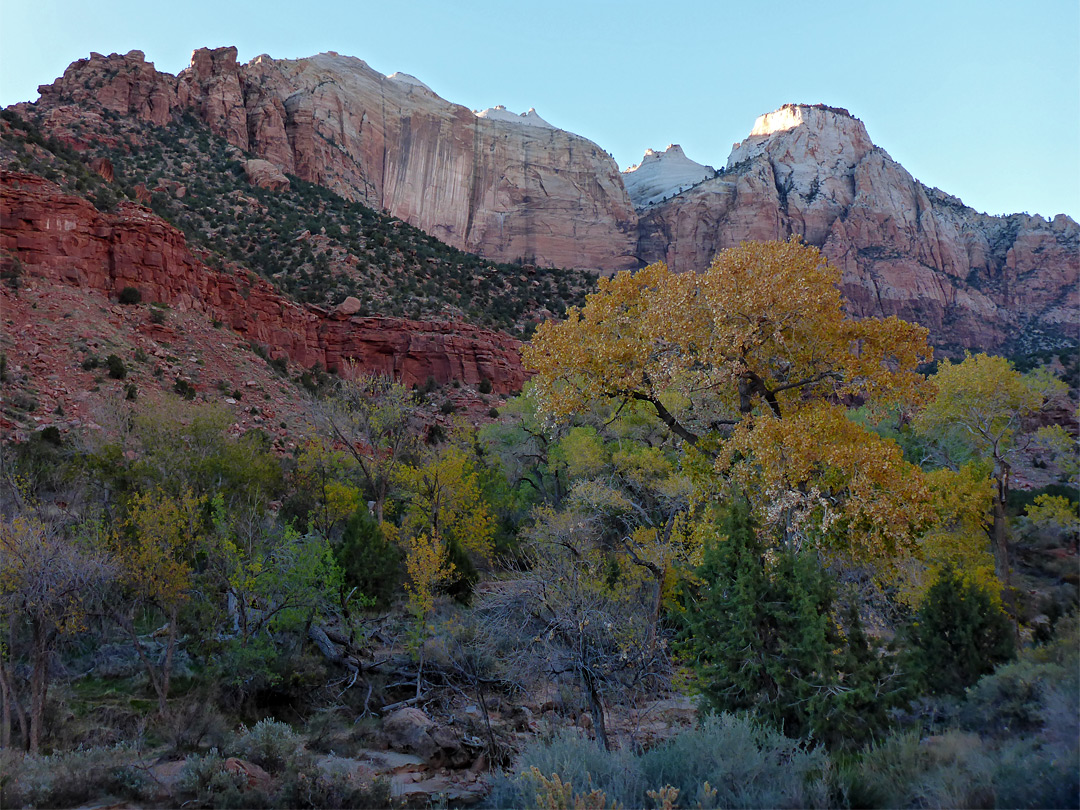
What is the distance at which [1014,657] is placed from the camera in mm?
10266

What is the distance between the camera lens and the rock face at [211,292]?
28.7 meters

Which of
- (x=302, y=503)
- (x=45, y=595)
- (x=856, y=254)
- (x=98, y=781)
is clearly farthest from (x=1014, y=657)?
(x=856, y=254)

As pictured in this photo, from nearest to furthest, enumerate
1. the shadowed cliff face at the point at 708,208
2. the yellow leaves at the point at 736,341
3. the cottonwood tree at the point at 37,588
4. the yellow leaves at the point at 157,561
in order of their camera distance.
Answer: the yellow leaves at the point at 736,341, the cottonwood tree at the point at 37,588, the yellow leaves at the point at 157,561, the shadowed cliff face at the point at 708,208

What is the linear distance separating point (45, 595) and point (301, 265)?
1503 inches

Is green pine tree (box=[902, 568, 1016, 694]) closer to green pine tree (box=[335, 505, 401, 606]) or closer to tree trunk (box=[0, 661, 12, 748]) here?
green pine tree (box=[335, 505, 401, 606])

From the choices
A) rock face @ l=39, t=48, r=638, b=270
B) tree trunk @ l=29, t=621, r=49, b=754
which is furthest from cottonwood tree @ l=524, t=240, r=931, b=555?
rock face @ l=39, t=48, r=638, b=270

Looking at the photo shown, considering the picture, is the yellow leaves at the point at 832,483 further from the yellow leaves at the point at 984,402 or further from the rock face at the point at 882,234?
the rock face at the point at 882,234

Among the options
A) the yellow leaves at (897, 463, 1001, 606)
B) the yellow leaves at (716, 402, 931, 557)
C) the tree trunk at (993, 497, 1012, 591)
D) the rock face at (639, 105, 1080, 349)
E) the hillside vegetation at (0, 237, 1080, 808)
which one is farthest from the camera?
the rock face at (639, 105, 1080, 349)

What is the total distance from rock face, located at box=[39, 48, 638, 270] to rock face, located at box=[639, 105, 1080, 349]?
10.3 meters

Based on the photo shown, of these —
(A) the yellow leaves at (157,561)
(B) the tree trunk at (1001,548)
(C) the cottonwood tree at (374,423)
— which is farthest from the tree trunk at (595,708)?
(C) the cottonwood tree at (374,423)

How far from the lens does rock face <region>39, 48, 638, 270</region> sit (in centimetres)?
6350

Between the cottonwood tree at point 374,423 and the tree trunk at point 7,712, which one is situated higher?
the cottonwood tree at point 374,423

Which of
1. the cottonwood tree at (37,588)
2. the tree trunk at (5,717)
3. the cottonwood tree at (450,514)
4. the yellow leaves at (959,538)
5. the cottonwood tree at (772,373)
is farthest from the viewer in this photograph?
the cottonwood tree at (450,514)

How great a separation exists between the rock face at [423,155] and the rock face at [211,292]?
30361mm
